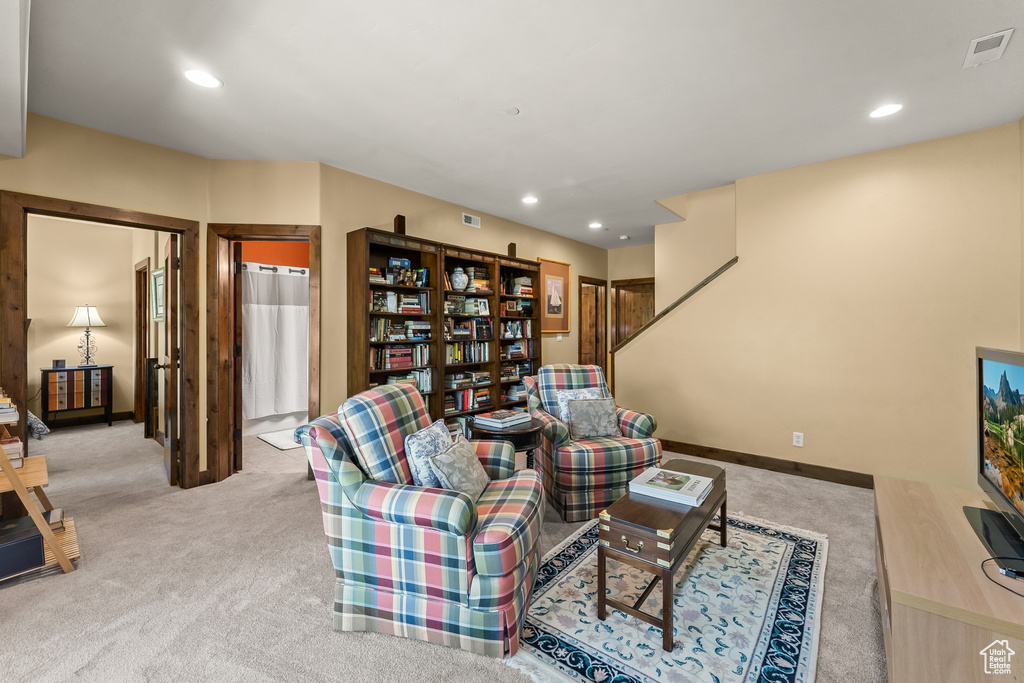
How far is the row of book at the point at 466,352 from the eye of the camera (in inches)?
177

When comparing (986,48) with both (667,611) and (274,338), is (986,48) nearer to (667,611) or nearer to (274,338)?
(667,611)

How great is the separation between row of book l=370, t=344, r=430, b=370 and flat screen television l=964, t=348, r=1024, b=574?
3.55 m

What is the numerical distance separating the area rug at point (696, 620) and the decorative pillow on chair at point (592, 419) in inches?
31.4

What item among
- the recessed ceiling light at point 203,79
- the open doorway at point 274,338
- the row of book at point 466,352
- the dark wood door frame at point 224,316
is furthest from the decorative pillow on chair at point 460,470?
the open doorway at point 274,338

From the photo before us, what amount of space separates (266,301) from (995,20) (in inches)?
236

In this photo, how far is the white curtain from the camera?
198 inches

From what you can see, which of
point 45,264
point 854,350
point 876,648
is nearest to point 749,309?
point 854,350

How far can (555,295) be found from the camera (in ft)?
20.2

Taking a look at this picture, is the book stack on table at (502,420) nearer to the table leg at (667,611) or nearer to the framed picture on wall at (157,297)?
the table leg at (667,611)

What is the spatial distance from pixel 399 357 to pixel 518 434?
1694 mm

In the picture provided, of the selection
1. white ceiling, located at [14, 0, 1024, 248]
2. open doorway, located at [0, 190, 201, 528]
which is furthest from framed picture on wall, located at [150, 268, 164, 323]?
white ceiling, located at [14, 0, 1024, 248]

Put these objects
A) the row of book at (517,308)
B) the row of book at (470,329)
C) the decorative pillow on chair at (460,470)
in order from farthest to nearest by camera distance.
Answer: the row of book at (517,308), the row of book at (470,329), the decorative pillow on chair at (460,470)

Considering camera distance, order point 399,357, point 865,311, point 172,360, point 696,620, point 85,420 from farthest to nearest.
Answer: point 85,420 < point 399,357 < point 172,360 < point 865,311 < point 696,620

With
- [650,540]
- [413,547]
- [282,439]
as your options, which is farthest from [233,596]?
[282,439]
